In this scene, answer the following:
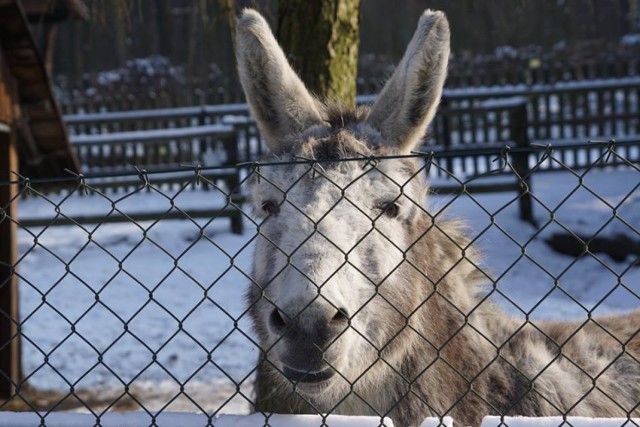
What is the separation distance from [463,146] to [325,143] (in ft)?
36.2

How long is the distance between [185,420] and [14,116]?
5.52 m

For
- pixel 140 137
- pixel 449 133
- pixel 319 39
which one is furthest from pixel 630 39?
pixel 319 39

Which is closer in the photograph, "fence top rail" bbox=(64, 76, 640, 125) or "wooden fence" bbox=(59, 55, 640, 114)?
"fence top rail" bbox=(64, 76, 640, 125)

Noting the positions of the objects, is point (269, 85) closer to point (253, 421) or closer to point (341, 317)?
point (341, 317)

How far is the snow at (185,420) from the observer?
3.00m

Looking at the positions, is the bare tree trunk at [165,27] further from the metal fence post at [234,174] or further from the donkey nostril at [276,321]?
the donkey nostril at [276,321]

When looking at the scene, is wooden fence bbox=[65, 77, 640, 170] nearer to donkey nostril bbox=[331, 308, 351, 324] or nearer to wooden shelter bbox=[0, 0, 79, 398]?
wooden shelter bbox=[0, 0, 79, 398]

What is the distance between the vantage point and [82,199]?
15.4 metres

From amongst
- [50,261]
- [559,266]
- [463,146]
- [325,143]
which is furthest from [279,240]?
A: [463,146]

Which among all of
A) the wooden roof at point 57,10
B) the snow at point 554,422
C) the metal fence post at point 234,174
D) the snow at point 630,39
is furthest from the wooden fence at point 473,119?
the snow at point 554,422

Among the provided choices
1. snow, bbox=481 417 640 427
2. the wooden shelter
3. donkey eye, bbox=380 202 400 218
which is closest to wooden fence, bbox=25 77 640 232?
the wooden shelter

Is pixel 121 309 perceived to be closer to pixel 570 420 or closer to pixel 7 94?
pixel 7 94

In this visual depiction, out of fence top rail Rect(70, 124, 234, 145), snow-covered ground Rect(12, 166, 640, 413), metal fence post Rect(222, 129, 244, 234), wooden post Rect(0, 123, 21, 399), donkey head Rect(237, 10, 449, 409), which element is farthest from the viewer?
fence top rail Rect(70, 124, 234, 145)

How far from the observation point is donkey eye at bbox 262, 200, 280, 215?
362 centimetres
